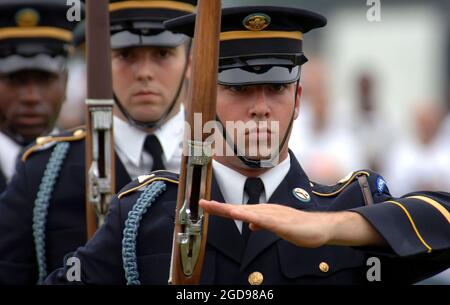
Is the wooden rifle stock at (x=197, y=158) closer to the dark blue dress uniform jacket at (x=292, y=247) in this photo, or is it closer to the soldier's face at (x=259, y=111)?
the dark blue dress uniform jacket at (x=292, y=247)

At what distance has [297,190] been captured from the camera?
5016 millimetres

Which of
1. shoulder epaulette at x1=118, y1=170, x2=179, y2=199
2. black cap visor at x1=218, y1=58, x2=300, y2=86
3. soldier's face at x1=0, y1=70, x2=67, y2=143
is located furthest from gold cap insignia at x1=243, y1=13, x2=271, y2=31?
soldier's face at x1=0, y1=70, x2=67, y2=143

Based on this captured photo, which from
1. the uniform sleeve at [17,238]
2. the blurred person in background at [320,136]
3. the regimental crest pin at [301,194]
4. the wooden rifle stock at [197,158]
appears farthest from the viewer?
the blurred person in background at [320,136]

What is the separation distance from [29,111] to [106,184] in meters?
1.55

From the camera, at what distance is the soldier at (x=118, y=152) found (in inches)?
247

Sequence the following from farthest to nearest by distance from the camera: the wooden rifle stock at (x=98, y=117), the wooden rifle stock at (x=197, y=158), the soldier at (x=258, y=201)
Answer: the wooden rifle stock at (x=98, y=117) → the soldier at (x=258, y=201) → the wooden rifle stock at (x=197, y=158)

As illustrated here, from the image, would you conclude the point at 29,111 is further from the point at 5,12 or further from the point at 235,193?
the point at 235,193

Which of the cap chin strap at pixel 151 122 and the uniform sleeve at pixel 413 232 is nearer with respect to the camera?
the uniform sleeve at pixel 413 232

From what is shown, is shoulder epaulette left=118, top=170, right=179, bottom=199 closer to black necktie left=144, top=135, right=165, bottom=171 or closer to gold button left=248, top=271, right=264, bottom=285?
gold button left=248, top=271, right=264, bottom=285

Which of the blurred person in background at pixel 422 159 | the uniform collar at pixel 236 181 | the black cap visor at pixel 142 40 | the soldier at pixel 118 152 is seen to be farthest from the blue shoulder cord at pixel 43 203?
the blurred person in background at pixel 422 159

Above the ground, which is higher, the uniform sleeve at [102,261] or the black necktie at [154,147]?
the black necktie at [154,147]

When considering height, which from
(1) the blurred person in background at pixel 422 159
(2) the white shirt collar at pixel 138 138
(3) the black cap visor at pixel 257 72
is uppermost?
(3) the black cap visor at pixel 257 72

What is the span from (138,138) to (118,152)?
13 cm

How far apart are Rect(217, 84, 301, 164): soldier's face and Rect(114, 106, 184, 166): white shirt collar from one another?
1468mm
